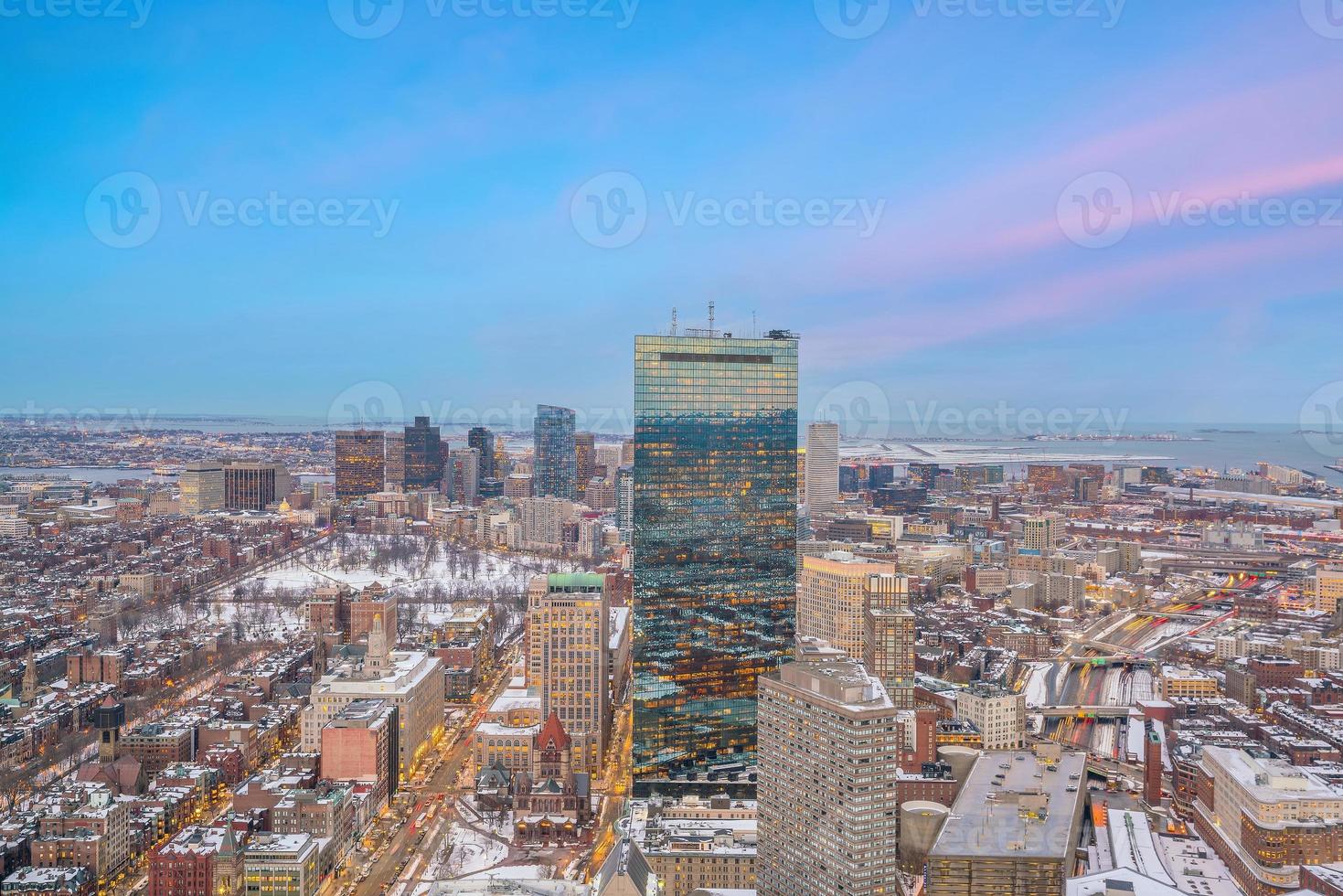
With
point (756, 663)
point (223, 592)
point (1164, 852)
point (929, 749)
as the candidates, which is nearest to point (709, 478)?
point (756, 663)

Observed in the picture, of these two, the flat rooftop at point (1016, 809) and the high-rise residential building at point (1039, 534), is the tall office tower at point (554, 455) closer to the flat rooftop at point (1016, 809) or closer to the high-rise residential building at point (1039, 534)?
the high-rise residential building at point (1039, 534)

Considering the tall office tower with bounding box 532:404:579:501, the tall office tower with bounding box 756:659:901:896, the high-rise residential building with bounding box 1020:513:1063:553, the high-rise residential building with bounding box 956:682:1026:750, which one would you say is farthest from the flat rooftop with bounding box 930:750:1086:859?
the tall office tower with bounding box 532:404:579:501

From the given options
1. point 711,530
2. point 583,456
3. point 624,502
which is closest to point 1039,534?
point 624,502

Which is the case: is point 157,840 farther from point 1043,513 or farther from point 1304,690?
point 1043,513

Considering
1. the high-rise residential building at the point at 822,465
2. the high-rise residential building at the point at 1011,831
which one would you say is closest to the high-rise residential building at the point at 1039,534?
the high-rise residential building at the point at 822,465

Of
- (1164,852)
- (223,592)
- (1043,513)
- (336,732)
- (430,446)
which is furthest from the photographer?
(430,446)

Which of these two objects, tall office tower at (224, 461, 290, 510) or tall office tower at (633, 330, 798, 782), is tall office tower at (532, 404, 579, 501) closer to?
tall office tower at (224, 461, 290, 510)

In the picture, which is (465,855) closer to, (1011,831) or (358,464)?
(1011,831)
